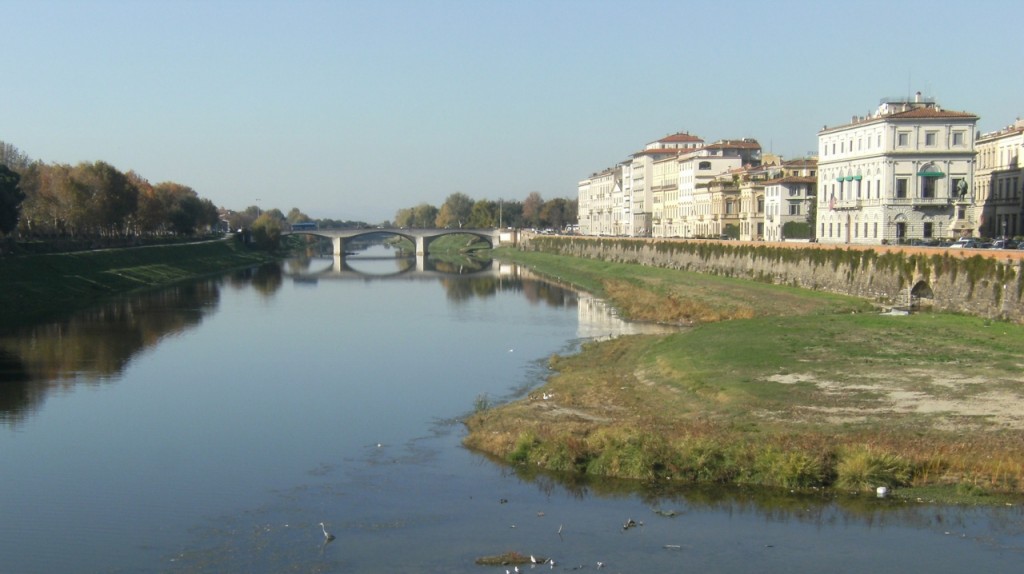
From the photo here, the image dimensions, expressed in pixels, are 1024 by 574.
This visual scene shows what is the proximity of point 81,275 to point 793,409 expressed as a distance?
5547cm

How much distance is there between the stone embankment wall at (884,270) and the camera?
118 feet

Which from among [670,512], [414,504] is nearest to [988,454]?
[670,512]

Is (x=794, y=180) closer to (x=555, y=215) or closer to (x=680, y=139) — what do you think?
(x=680, y=139)

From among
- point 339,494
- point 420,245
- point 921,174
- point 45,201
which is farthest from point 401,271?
point 339,494

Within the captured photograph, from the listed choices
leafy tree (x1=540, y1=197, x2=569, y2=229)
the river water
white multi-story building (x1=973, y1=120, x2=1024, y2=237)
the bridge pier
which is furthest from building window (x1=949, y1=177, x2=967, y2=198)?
leafy tree (x1=540, y1=197, x2=569, y2=229)

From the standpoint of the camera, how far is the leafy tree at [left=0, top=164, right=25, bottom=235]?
6303 cm

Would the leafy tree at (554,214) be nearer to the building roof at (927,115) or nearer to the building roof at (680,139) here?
the building roof at (680,139)

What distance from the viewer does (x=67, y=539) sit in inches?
699

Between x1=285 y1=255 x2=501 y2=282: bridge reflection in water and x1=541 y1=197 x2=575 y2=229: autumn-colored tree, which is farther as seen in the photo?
x1=541 y1=197 x2=575 y2=229: autumn-colored tree

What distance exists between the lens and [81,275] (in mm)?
68562

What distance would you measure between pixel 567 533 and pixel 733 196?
81.0 meters

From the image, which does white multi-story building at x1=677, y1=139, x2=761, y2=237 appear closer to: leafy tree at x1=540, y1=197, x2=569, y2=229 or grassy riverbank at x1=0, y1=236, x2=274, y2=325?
grassy riverbank at x1=0, y1=236, x2=274, y2=325

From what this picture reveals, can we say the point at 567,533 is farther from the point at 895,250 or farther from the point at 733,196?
the point at 733,196

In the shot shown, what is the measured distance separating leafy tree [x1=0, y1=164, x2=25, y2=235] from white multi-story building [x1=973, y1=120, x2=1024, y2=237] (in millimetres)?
54686
